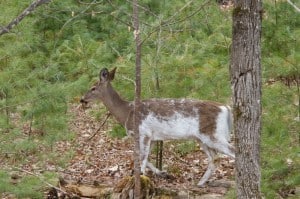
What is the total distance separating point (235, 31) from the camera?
580 cm

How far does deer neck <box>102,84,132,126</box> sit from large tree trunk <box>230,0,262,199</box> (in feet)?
14.3

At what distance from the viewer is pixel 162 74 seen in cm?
1033

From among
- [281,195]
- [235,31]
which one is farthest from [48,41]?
[235,31]

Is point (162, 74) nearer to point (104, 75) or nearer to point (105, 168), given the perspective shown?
point (104, 75)

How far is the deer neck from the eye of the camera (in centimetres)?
1050

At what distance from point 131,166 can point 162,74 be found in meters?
1.83

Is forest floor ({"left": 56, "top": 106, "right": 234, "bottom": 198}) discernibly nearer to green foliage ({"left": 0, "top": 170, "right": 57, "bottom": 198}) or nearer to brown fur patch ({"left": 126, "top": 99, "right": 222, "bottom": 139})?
brown fur patch ({"left": 126, "top": 99, "right": 222, "bottom": 139})

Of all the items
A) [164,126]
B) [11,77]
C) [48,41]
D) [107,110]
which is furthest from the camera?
[48,41]

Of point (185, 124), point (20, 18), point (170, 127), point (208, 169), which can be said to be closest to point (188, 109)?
point (185, 124)

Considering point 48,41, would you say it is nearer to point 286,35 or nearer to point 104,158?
point 104,158

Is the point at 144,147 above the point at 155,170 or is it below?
above

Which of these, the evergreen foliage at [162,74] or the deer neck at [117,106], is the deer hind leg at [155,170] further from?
the evergreen foliage at [162,74]

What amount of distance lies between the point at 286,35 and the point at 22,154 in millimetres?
4205

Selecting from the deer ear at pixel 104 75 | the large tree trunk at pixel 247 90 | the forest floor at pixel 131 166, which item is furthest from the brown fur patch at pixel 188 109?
Answer: the large tree trunk at pixel 247 90
